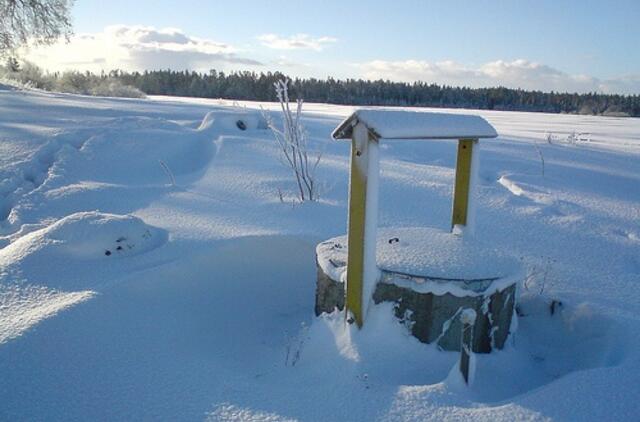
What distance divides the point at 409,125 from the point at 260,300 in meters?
1.61

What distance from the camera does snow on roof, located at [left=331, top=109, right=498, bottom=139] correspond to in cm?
244

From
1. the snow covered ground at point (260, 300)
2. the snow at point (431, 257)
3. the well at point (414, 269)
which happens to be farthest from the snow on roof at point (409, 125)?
the snow covered ground at point (260, 300)

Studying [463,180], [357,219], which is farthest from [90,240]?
[463,180]

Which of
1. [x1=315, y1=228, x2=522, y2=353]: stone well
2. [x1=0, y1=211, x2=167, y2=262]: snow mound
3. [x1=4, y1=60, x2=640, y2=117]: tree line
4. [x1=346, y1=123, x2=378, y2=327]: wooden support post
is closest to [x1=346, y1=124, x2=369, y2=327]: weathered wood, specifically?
[x1=346, y1=123, x2=378, y2=327]: wooden support post

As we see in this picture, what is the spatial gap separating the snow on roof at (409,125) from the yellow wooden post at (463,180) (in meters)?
0.20

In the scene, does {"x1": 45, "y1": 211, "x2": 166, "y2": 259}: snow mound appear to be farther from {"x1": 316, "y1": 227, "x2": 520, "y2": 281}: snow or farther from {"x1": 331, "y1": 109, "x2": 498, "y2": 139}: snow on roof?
{"x1": 331, "y1": 109, "x2": 498, "y2": 139}: snow on roof

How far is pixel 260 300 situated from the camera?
349cm

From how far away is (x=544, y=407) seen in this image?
210cm

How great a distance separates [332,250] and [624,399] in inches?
66.0

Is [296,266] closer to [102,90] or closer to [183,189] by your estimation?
[183,189]

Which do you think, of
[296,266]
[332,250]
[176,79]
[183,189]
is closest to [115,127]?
[183,189]

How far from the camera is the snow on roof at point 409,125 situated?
2.44 metres

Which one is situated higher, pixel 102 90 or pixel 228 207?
pixel 102 90

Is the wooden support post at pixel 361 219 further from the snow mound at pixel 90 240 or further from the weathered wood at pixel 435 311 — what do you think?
the snow mound at pixel 90 240
